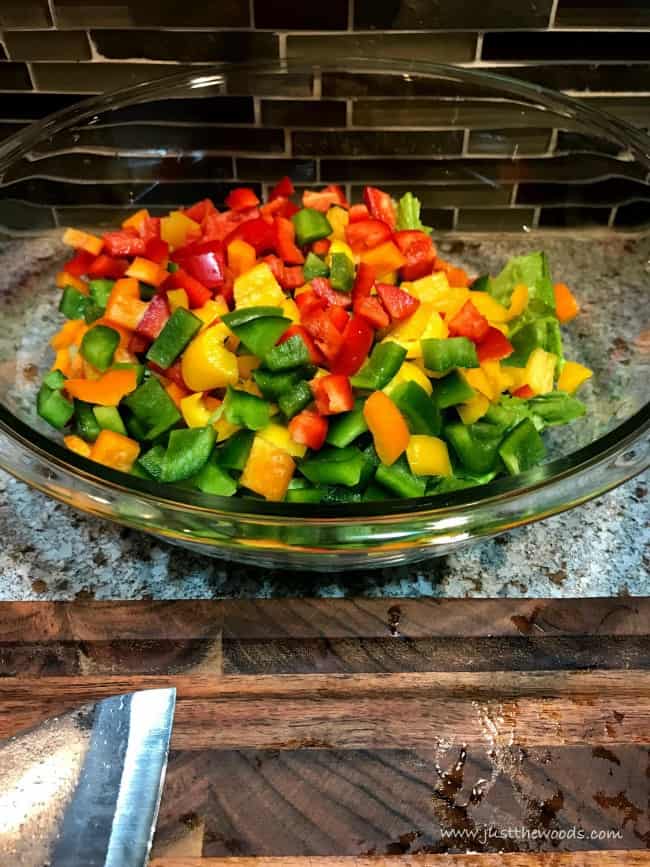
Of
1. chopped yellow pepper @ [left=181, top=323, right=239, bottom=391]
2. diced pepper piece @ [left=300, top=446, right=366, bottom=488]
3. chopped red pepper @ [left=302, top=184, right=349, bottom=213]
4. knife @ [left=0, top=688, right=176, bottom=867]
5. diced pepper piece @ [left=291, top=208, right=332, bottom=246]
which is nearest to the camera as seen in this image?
knife @ [left=0, top=688, right=176, bottom=867]

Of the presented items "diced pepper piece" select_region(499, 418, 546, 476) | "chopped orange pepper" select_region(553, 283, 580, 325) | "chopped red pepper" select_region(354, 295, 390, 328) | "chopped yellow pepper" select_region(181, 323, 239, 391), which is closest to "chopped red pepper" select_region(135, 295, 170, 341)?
"chopped yellow pepper" select_region(181, 323, 239, 391)

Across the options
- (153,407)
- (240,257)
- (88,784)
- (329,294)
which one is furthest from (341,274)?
(88,784)

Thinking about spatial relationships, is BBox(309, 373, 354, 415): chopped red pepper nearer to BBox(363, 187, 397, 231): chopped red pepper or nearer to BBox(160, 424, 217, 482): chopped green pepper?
BBox(160, 424, 217, 482): chopped green pepper

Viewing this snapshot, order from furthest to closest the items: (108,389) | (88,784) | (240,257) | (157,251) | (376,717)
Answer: (157,251) → (240,257) → (108,389) → (376,717) → (88,784)

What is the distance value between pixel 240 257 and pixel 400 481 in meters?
Answer: 0.49

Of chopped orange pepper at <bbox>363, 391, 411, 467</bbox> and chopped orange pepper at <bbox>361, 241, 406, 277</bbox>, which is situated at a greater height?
chopped orange pepper at <bbox>361, 241, 406, 277</bbox>

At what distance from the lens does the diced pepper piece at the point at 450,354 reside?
1225 mm

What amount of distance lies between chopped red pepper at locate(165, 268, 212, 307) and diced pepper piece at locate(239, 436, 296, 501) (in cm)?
30

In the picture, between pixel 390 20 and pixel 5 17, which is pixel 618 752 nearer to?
pixel 390 20

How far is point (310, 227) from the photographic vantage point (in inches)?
57.1

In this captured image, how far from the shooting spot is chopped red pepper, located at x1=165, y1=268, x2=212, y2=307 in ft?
4.40

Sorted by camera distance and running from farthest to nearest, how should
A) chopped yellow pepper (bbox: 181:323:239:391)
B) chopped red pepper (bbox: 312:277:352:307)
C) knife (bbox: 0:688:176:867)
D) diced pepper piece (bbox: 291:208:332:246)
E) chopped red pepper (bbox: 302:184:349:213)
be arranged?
chopped red pepper (bbox: 302:184:349:213)
diced pepper piece (bbox: 291:208:332:246)
chopped red pepper (bbox: 312:277:352:307)
chopped yellow pepper (bbox: 181:323:239:391)
knife (bbox: 0:688:176:867)

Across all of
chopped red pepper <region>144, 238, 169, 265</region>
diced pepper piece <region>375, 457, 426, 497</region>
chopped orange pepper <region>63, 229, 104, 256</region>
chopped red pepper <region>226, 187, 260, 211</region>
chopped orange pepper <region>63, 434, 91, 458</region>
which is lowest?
chopped orange pepper <region>63, 434, 91, 458</region>

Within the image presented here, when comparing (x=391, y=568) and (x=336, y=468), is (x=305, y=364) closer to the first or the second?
(x=336, y=468)
